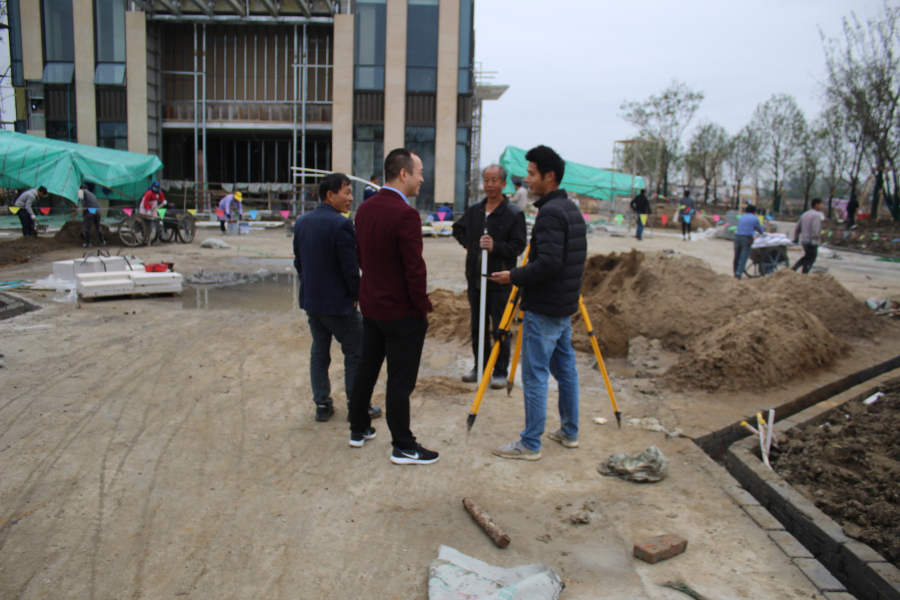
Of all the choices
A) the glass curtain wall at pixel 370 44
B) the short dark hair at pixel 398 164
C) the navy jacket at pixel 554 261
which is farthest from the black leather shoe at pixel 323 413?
the glass curtain wall at pixel 370 44

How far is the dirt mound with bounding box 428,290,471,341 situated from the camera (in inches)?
307

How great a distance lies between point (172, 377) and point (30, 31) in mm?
31208

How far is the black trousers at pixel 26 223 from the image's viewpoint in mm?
16469

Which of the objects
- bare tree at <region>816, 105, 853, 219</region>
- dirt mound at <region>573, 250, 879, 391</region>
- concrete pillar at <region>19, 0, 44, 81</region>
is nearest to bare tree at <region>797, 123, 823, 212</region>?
bare tree at <region>816, 105, 853, 219</region>

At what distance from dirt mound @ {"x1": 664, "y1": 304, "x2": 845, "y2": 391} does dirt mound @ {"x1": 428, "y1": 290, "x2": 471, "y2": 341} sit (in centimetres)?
263

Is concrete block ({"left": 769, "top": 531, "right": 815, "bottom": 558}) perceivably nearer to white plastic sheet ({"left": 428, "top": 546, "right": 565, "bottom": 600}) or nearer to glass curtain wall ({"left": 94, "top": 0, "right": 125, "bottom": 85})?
white plastic sheet ({"left": 428, "top": 546, "right": 565, "bottom": 600})

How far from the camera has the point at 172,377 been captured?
580 centimetres

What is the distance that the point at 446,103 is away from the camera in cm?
2800

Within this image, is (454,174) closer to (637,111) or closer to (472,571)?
(637,111)

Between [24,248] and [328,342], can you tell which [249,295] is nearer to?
[328,342]

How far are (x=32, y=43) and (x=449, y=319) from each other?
30824 millimetres

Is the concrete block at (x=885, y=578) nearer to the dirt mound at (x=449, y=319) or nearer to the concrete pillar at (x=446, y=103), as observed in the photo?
the dirt mound at (x=449, y=319)

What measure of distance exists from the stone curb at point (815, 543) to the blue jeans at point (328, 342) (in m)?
2.81

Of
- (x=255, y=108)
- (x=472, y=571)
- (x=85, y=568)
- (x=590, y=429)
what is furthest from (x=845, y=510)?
(x=255, y=108)
